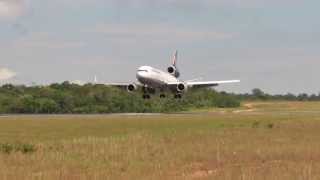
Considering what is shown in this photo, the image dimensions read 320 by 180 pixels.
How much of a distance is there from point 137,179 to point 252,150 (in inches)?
619

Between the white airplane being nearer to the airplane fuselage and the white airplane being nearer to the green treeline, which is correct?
the airplane fuselage

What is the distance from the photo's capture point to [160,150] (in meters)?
38.2

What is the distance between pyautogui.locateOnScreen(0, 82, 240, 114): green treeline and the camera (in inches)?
5778

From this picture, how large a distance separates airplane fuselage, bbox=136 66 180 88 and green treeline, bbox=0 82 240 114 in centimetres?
3645

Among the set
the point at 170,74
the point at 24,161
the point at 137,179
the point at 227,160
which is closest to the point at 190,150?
the point at 227,160

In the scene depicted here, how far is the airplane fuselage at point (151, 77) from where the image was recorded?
9612cm

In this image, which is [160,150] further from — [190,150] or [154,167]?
[154,167]

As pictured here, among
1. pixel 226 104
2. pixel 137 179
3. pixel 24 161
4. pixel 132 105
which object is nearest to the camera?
pixel 137 179

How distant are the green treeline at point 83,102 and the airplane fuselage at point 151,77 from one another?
36446 mm

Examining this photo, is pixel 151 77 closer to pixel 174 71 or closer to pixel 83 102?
pixel 174 71

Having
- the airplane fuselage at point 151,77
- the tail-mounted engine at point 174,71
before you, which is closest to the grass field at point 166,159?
the airplane fuselage at point 151,77

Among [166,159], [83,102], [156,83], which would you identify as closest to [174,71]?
[156,83]

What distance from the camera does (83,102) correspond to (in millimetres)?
155000

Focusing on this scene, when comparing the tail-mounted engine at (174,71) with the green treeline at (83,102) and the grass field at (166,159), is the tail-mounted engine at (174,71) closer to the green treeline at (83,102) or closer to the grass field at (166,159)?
the green treeline at (83,102)
